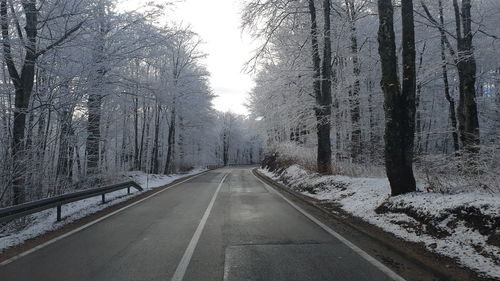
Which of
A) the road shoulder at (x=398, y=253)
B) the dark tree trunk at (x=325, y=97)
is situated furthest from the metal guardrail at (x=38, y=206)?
the dark tree trunk at (x=325, y=97)

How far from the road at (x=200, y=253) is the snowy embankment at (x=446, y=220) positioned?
4.19 feet

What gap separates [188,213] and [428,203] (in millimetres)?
6346

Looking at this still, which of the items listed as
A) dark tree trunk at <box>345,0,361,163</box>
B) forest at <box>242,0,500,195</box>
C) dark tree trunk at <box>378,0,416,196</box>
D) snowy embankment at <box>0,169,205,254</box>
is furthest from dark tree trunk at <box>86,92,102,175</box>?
dark tree trunk at <box>345,0,361,163</box>

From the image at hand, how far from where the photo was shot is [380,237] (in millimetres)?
6918

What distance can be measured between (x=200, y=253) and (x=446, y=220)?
439 centimetres

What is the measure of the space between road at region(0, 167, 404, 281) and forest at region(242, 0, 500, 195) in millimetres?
3367

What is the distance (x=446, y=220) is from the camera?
6422 mm

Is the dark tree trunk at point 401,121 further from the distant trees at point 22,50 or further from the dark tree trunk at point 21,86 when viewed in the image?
the dark tree trunk at point 21,86

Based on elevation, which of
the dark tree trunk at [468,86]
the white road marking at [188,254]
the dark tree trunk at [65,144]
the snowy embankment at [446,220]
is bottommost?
the white road marking at [188,254]

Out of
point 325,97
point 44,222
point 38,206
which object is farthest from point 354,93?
point 38,206

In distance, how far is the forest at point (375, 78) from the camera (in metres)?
8.90

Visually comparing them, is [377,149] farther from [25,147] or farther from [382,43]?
[25,147]

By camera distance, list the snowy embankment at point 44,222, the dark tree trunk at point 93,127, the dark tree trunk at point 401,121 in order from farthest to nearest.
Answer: the dark tree trunk at point 93,127, the dark tree trunk at point 401,121, the snowy embankment at point 44,222

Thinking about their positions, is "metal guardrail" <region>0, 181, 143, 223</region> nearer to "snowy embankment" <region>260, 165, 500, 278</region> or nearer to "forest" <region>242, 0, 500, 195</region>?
"snowy embankment" <region>260, 165, 500, 278</region>
